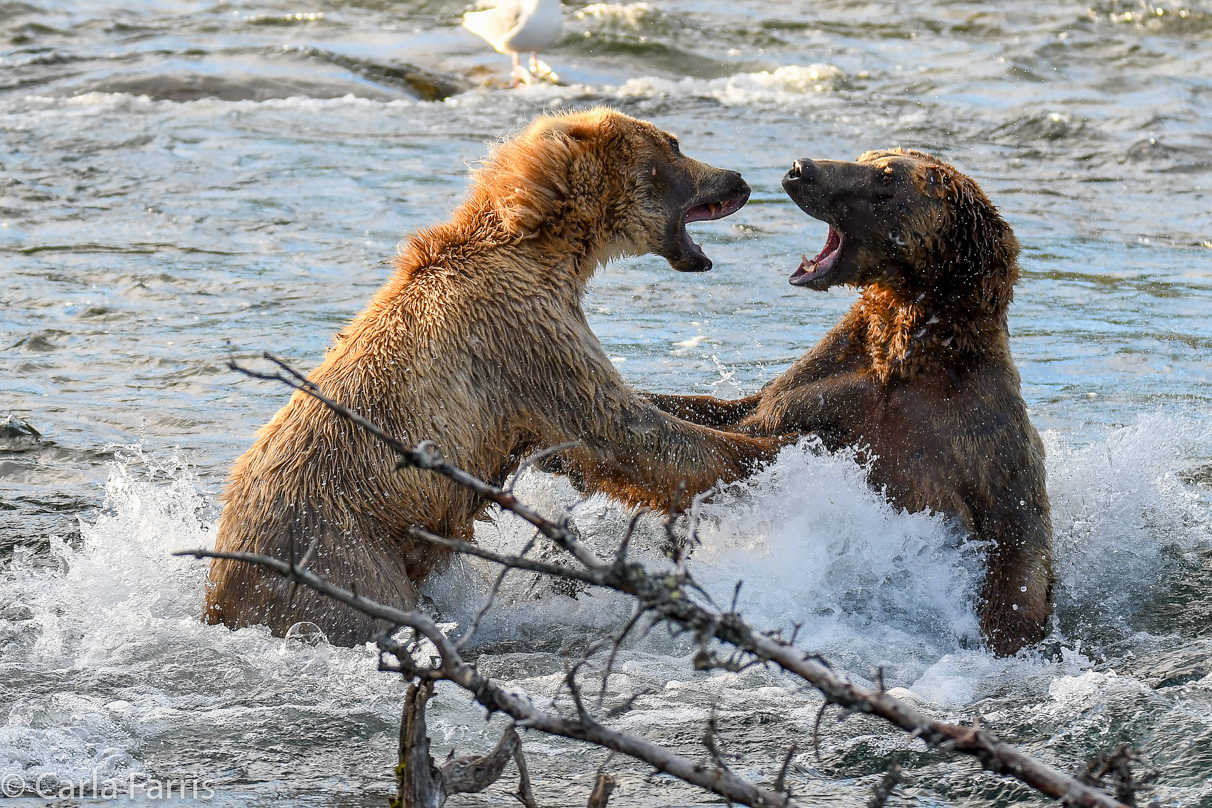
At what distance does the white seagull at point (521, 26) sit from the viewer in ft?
50.7

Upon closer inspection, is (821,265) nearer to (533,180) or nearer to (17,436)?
(533,180)

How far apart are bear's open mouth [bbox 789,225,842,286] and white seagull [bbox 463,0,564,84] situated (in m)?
10.6

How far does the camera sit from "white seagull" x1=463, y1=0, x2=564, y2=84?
1545 centimetres

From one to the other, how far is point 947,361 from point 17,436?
4455 millimetres

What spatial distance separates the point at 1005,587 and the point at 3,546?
394 cm

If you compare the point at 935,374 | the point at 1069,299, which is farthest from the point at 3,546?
the point at 1069,299

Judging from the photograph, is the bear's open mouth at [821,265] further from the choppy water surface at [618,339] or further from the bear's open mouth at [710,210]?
the choppy water surface at [618,339]

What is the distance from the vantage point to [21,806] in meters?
3.82

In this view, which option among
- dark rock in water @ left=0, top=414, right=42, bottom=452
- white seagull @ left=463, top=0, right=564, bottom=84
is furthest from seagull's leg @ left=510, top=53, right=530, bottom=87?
dark rock in water @ left=0, top=414, right=42, bottom=452

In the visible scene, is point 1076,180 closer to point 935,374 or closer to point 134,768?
point 935,374

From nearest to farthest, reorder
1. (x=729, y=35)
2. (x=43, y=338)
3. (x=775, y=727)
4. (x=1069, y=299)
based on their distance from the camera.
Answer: (x=775, y=727) < (x=43, y=338) < (x=1069, y=299) < (x=729, y=35)

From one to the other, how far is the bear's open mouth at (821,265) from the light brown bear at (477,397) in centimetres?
49

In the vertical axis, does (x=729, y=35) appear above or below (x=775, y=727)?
above

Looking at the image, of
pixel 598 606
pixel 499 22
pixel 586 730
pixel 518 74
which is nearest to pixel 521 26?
pixel 499 22
